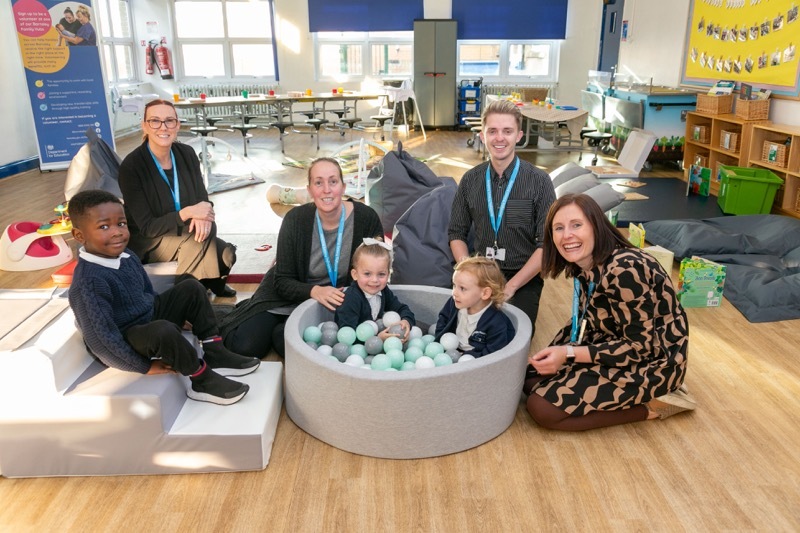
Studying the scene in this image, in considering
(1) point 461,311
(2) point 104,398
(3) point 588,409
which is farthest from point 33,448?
(3) point 588,409

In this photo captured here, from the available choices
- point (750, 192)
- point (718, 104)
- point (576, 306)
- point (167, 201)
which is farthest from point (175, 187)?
point (718, 104)

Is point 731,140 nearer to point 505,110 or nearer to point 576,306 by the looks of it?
point 505,110

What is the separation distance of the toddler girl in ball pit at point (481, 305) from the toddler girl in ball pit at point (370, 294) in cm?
30

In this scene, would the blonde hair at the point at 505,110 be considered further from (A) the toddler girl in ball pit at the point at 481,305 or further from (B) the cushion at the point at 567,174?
(B) the cushion at the point at 567,174

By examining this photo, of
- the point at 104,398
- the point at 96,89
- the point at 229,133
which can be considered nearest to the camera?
the point at 104,398

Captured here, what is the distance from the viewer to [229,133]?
12.1 m

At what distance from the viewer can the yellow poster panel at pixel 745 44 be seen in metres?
5.96

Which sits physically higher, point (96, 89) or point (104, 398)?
point (96, 89)

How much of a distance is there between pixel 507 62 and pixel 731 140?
7.06 meters

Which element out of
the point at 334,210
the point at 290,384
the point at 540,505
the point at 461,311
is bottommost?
the point at 540,505

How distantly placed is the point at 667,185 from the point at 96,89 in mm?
6889

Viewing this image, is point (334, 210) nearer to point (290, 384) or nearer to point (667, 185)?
point (290, 384)

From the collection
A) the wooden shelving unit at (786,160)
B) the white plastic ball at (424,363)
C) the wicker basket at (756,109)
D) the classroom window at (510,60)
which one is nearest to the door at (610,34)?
the classroom window at (510,60)

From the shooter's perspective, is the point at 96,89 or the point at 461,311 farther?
the point at 96,89
